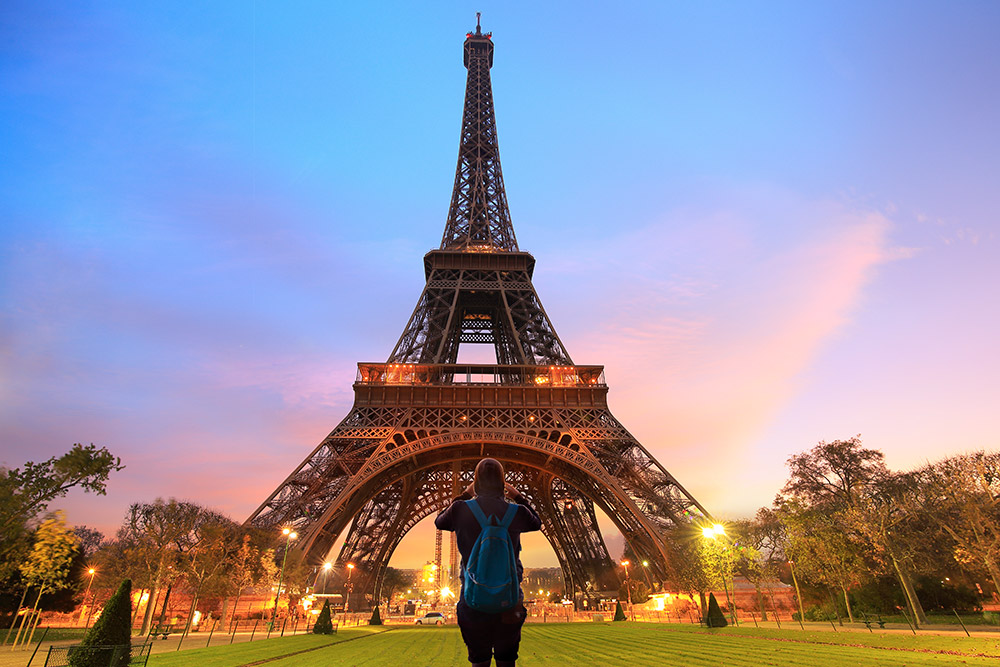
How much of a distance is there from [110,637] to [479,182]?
158ft

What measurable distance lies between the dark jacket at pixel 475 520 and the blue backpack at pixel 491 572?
0.08 meters

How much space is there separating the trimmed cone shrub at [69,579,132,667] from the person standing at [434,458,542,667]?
8.55 meters

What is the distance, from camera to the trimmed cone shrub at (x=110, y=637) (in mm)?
8961

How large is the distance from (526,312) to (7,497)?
33.6 m

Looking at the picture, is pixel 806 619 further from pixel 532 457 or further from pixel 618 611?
pixel 532 457

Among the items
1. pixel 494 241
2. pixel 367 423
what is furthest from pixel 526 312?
pixel 367 423

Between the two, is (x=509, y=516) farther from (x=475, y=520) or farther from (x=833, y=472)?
(x=833, y=472)

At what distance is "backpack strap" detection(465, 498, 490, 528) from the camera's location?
149 inches

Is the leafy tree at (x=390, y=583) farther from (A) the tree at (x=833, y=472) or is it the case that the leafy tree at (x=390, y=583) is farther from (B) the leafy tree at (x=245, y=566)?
(A) the tree at (x=833, y=472)

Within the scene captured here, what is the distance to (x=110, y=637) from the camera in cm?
935

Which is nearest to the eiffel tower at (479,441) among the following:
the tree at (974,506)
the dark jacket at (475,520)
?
the tree at (974,506)

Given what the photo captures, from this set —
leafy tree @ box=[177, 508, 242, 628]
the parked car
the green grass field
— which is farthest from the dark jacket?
the parked car

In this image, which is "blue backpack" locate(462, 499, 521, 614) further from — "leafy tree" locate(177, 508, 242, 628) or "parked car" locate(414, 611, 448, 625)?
"parked car" locate(414, 611, 448, 625)

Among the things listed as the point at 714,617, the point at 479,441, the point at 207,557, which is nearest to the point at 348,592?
the point at 207,557
